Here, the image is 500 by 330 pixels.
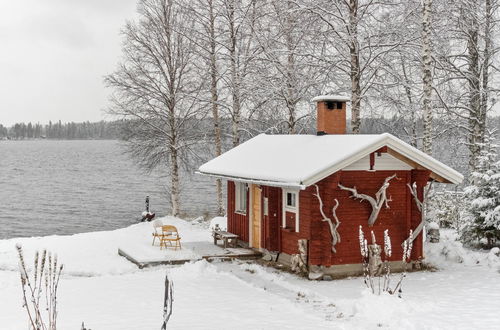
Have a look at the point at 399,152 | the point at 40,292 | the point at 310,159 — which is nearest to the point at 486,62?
the point at 399,152

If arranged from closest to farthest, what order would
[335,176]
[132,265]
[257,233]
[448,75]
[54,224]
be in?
[335,176] → [132,265] → [257,233] → [448,75] → [54,224]

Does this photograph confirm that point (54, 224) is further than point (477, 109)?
Yes

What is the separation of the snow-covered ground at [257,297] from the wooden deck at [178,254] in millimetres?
365

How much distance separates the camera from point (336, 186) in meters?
14.0

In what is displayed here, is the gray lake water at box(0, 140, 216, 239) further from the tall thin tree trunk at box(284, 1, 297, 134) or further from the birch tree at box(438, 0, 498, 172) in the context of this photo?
the birch tree at box(438, 0, 498, 172)

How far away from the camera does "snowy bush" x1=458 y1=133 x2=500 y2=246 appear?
1638cm

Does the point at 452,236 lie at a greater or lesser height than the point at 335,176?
lesser

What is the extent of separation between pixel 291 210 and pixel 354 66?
6.27 metres

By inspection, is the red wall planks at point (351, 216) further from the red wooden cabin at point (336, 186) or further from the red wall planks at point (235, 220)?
the red wall planks at point (235, 220)

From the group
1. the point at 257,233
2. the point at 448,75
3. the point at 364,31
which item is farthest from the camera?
the point at 448,75

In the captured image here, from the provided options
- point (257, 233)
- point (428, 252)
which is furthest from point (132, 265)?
point (428, 252)

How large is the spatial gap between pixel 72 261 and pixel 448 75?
14889mm

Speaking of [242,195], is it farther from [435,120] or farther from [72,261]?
[435,120]

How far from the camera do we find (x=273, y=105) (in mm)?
23891
